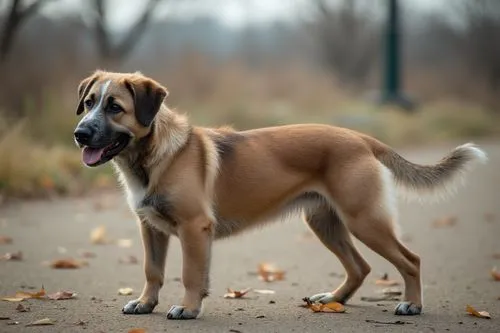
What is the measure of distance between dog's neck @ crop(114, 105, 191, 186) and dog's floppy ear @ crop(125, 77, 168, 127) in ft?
0.47

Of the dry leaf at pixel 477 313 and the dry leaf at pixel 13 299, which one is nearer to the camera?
the dry leaf at pixel 477 313

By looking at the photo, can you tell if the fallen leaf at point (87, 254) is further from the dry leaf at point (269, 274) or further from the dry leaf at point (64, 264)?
the dry leaf at point (269, 274)

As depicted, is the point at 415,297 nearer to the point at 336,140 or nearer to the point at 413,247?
the point at 336,140

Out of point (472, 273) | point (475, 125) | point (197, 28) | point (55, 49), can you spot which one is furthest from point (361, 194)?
point (197, 28)

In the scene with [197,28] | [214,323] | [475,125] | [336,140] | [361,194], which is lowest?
[214,323]

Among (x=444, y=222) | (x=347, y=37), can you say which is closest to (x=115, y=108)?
(x=444, y=222)

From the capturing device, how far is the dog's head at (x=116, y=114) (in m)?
5.68

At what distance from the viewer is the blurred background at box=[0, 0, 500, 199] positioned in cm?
1501

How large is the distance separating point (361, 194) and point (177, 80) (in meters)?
15.8

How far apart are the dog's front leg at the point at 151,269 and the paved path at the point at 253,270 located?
4.2 inches

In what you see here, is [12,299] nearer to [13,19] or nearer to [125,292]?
[125,292]

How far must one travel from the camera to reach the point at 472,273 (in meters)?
7.86

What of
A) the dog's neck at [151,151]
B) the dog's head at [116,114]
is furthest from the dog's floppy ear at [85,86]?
the dog's neck at [151,151]

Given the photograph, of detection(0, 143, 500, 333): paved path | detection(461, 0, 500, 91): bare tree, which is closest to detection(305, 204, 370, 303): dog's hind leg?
detection(0, 143, 500, 333): paved path
